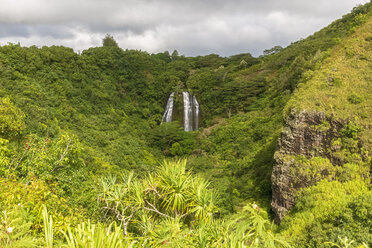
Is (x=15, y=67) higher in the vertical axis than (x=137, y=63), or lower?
lower

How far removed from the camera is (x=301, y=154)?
11.5 meters

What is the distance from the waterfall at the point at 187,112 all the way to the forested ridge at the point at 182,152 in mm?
1158

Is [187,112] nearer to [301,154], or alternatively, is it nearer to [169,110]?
[169,110]

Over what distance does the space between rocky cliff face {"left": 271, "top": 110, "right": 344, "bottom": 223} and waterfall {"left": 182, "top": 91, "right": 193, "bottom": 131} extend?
20816 millimetres

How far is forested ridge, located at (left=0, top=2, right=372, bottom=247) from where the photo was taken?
4.19 m

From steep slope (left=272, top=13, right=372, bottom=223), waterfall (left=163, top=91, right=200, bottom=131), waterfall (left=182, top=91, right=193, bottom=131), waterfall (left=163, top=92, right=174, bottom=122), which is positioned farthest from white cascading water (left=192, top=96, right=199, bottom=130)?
steep slope (left=272, top=13, right=372, bottom=223)

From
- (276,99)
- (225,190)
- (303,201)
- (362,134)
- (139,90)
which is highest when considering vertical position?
(139,90)

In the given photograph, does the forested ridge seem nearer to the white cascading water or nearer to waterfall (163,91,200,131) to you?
the white cascading water

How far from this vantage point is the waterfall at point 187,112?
1279 inches

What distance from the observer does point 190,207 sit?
16.9 feet

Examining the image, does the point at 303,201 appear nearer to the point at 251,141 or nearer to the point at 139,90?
the point at 251,141

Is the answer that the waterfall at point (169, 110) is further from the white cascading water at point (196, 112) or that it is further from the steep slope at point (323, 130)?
the steep slope at point (323, 130)

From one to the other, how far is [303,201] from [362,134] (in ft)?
13.6

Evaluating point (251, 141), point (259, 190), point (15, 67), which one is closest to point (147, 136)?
point (251, 141)
